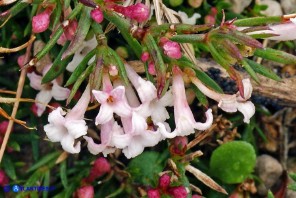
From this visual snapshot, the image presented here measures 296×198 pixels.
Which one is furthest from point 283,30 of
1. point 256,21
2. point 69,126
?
point 69,126

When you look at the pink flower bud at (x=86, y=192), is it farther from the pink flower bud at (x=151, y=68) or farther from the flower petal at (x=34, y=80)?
the pink flower bud at (x=151, y=68)

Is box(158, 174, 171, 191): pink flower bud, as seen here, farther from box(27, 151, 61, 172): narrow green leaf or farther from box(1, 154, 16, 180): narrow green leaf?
box(1, 154, 16, 180): narrow green leaf

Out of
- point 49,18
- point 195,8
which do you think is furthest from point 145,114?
point 195,8

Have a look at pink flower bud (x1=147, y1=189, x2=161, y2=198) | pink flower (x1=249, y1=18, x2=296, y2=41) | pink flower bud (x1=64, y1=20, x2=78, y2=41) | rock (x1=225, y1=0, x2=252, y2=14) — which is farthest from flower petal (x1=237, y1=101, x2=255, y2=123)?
rock (x1=225, y1=0, x2=252, y2=14)

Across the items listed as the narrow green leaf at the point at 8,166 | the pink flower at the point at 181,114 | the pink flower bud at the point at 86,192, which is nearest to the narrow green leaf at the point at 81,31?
the pink flower at the point at 181,114

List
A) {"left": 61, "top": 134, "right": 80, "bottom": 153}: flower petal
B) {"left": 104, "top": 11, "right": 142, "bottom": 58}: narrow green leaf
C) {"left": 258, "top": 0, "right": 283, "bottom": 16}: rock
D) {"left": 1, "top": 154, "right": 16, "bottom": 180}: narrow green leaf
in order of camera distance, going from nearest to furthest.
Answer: {"left": 61, "top": 134, "right": 80, "bottom": 153}: flower petal → {"left": 104, "top": 11, "right": 142, "bottom": 58}: narrow green leaf → {"left": 1, "top": 154, "right": 16, "bottom": 180}: narrow green leaf → {"left": 258, "top": 0, "right": 283, "bottom": 16}: rock

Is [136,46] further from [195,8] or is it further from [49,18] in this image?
[195,8]

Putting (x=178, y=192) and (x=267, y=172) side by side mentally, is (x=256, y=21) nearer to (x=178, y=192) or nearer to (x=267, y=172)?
(x=178, y=192)

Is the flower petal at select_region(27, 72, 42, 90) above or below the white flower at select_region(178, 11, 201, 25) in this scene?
below
